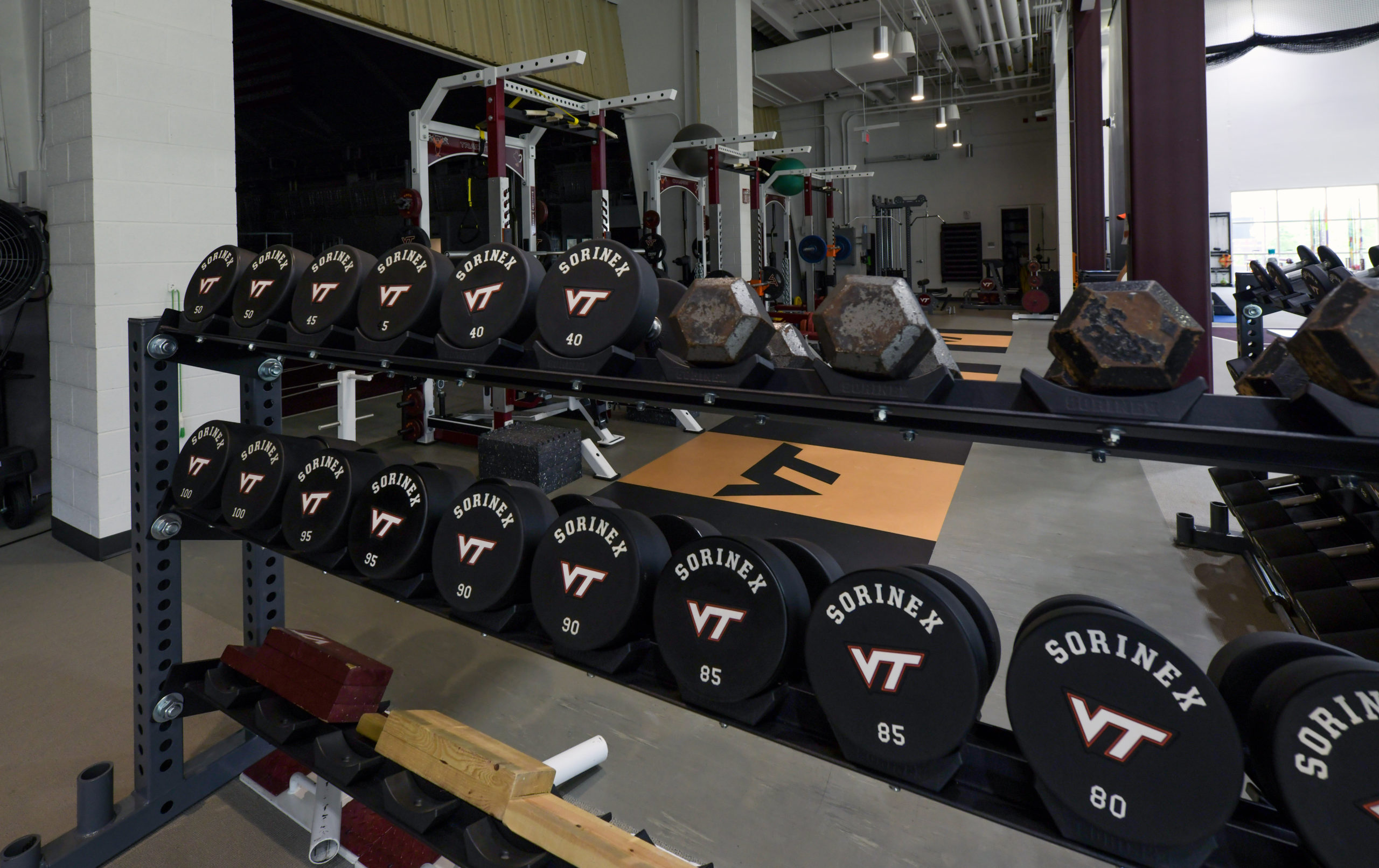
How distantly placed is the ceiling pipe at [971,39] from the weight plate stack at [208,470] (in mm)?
8781

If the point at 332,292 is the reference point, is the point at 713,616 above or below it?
below

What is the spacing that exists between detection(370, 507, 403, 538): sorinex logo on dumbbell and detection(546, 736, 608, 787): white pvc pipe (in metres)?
0.58

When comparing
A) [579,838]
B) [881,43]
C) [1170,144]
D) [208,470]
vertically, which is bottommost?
[579,838]

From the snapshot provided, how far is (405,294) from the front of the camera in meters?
1.18

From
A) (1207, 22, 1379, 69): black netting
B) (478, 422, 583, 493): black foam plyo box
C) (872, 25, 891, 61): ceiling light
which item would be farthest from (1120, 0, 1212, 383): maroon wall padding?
(1207, 22, 1379, 69): black netting

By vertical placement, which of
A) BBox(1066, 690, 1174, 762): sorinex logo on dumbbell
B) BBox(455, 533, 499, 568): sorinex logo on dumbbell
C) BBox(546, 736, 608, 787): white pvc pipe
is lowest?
BBox(546, 736, 608, 787): white pvc pipe

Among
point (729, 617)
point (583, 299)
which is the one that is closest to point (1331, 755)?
point (729, 617)

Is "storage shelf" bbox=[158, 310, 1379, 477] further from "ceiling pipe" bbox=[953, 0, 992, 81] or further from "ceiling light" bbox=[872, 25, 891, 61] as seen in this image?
"ceiling pipe" bbox=[953, 0, 992, 81]

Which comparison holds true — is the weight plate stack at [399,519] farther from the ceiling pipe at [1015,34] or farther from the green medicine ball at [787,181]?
the green medicine ball at [787,181]

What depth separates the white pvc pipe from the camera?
1.48m

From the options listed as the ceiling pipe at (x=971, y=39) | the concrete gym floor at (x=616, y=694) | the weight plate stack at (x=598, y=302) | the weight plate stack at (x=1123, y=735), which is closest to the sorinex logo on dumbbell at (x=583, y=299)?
the weight plate stack at (x=598, y=302)

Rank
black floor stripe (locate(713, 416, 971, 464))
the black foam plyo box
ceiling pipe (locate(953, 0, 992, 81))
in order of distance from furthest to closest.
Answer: ceiling pipe (locate(953, 0, 992, 81))
black floor stripe (locate(713, 416, 971, 464))
the black foam plyo box

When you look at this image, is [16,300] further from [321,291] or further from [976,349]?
[976,349]

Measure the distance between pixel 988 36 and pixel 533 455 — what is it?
856 centimetres
